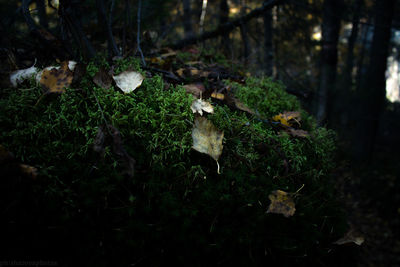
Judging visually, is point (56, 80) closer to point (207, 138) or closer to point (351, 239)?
point (207, 138)

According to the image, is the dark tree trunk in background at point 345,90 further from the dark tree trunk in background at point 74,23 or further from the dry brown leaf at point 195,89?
the dark tree trunk in background at point 74,23

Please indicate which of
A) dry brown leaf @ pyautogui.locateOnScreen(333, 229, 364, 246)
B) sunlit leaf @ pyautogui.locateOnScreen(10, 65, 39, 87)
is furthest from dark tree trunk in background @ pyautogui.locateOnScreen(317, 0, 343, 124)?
sunlit leaf @ pyautogui.locateOnScreen(10, 65, 39, 87)

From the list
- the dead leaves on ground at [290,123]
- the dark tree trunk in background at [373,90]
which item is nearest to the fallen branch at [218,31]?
the dead leaves on ground at [290,123]

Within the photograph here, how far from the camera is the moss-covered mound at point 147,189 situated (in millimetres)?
846

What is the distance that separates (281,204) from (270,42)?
18.1 ft

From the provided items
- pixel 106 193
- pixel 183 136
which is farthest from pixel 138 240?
pixel 183 136

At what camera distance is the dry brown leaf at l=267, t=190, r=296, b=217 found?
958 mm

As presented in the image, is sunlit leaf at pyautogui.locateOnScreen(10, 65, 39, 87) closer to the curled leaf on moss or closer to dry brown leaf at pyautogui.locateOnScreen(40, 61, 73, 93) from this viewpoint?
dry brown leaf at pyautogui.locateOnScreen(40, 61, 73, 93)

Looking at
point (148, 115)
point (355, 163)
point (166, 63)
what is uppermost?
point (166, 63)

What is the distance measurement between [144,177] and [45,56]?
1.34m

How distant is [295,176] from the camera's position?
119cm

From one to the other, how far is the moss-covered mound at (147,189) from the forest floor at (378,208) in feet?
14.2

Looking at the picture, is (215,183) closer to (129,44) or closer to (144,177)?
(144,177)

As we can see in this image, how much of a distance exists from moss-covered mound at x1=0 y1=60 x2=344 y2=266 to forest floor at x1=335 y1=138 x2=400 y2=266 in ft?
14.2
